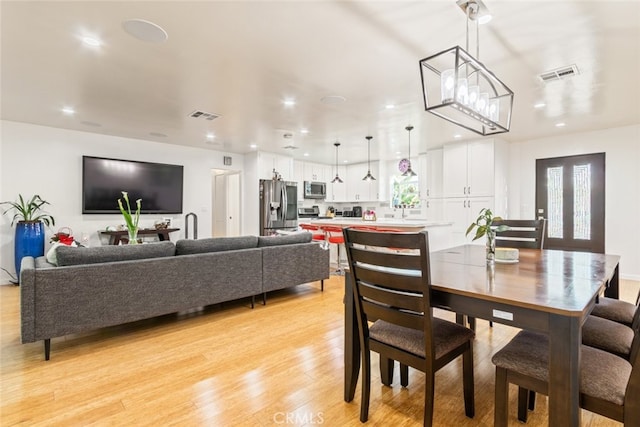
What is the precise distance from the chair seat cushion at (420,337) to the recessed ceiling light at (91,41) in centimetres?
297

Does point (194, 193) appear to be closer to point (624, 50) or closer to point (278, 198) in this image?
point (278, 198)

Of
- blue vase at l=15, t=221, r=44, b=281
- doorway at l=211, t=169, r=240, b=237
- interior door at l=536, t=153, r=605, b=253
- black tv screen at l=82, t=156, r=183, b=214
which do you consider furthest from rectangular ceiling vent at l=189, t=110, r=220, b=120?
interior door at l=536, t=153, r=605, b=253

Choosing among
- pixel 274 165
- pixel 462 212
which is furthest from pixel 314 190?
pixel 462 212

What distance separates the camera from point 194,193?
6.68 m

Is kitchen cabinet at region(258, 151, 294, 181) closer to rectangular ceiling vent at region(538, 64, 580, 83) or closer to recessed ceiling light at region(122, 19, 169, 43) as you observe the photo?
recessed ceiling light at region(122, 19, 169, 43)

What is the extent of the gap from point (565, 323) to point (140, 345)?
2.87 meters

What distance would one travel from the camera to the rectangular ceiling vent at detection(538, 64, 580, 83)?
293 cm

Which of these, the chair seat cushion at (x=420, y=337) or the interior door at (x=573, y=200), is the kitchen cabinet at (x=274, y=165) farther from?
the chair seat cushion at (x=420, y=337)

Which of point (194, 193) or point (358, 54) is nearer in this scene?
point (358, 54)

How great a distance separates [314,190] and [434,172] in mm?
3100

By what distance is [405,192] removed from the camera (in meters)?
8.18

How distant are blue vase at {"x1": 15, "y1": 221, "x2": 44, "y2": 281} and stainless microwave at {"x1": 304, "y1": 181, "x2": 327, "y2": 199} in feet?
17.6

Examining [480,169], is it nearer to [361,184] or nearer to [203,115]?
[361,184]

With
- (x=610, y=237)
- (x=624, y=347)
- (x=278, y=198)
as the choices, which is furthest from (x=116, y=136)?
(x=610, y=237)
